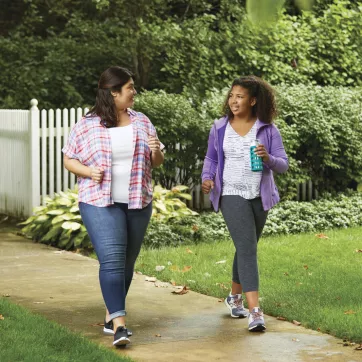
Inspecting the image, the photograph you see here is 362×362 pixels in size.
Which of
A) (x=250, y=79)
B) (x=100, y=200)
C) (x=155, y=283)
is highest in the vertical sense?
(x=250, y=79)

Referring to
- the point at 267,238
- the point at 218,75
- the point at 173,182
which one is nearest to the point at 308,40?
the point at 218,75

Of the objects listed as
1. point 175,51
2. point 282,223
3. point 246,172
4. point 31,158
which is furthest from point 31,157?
point 246,172

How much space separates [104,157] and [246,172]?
105 centimetres

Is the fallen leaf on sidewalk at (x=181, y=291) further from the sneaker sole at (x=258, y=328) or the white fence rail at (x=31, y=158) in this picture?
the white fence rail at (x=31, y=158)

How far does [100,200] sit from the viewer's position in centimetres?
627

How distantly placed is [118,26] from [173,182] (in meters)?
4.78

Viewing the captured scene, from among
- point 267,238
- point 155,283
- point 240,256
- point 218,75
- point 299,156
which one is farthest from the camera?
point 218,75

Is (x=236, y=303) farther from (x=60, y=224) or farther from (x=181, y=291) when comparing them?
(x=60, y=224)

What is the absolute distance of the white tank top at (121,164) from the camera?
6328mm

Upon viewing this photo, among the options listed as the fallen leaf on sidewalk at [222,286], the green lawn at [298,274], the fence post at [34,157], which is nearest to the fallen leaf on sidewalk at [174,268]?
the green lawn at [298,274]

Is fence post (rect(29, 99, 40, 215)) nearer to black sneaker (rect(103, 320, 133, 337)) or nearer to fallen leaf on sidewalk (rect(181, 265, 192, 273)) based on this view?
fallen leaf on sidewalk (rect(181, 265, 192, 273))

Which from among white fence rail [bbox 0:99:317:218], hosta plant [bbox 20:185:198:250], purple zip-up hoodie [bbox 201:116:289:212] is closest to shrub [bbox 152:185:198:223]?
hosta plant [bbox 20:185:198:250]

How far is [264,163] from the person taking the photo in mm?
6727

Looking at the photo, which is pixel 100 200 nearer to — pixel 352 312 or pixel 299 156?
pixel 352 312
